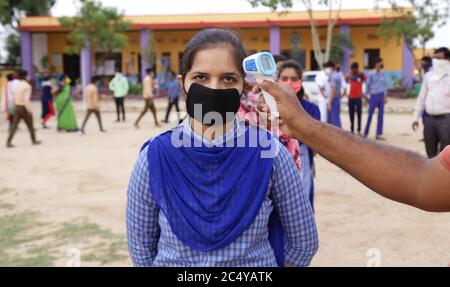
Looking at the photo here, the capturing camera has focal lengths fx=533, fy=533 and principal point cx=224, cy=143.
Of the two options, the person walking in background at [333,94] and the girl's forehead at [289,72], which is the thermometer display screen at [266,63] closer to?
the girl's forehead at [289,72]

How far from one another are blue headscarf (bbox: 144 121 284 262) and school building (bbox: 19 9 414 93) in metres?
27.0

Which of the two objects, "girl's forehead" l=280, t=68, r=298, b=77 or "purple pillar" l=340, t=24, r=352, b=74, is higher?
"purple pillar" l=340, t=24, r=352, b=74

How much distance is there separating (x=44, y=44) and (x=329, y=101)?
1047 inches

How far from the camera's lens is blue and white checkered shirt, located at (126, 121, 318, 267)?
1937mm

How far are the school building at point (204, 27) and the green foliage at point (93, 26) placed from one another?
2.73ft

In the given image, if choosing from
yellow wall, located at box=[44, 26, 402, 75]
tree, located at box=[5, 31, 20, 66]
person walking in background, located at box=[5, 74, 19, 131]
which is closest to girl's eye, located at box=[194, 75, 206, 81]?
person walking in background, located at box=[5, 74, 19, 131]

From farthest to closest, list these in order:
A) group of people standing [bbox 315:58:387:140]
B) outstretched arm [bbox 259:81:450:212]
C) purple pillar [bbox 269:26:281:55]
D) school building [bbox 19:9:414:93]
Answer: purple pillar [bbox 269:26:281:55], school building [bbox 19:9:414:93], group of people standing [bbox 315:58:387:140], outstretched arm [bbox 259:81:450:212]

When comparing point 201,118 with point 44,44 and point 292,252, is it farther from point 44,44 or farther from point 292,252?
point 44,44

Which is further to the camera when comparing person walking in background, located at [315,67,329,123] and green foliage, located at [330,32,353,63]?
green foliage, located at [330,32,353,63]

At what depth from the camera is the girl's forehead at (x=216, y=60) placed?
202cm

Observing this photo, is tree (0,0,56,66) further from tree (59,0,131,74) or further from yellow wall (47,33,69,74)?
tree (59,0,131,74)

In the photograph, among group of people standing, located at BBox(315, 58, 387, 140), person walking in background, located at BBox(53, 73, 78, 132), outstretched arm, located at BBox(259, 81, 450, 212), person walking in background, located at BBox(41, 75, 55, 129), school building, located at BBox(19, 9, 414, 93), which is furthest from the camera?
school building, located at BBox(19, 9, 414, 93)

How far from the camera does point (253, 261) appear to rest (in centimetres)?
196

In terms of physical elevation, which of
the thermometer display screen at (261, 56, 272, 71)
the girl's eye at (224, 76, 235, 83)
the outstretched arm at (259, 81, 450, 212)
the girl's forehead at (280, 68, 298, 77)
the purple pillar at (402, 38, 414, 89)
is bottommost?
the outstretched arm at (259, 81, 450, 212)
